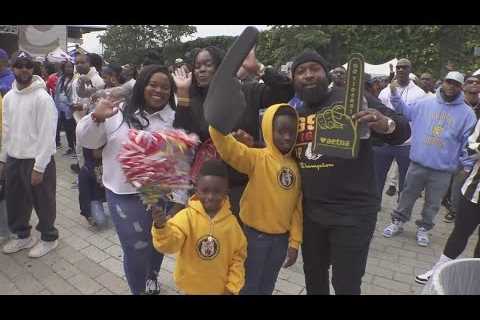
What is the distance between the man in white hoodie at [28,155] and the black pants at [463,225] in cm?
378

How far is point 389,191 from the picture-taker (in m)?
6.42

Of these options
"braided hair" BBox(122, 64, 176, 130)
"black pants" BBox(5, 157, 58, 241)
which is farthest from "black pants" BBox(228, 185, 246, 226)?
"black pants" BBox(5, 157, 58, 241)

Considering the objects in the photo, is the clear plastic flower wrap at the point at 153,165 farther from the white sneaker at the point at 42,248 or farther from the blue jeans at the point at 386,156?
the blue jeans at the point at 386,156

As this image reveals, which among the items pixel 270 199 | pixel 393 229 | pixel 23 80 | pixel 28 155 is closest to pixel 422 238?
pixel 393 229

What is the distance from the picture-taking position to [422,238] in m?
4.49

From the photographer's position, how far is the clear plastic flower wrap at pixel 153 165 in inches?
63.5

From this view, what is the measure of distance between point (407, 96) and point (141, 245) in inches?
175

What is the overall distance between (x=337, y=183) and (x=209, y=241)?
0.78 metres

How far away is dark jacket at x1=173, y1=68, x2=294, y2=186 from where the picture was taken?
7.63 feet

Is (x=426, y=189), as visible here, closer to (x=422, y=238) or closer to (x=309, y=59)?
(x=422, y=238)

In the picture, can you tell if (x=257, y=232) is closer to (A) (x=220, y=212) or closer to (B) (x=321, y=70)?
(A) (x=220, y=212)

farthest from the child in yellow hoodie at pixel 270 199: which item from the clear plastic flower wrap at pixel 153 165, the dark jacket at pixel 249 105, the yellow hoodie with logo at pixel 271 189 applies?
the clear plastic flower wrap at pixel 153 165

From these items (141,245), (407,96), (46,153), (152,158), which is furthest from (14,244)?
(407,96)
